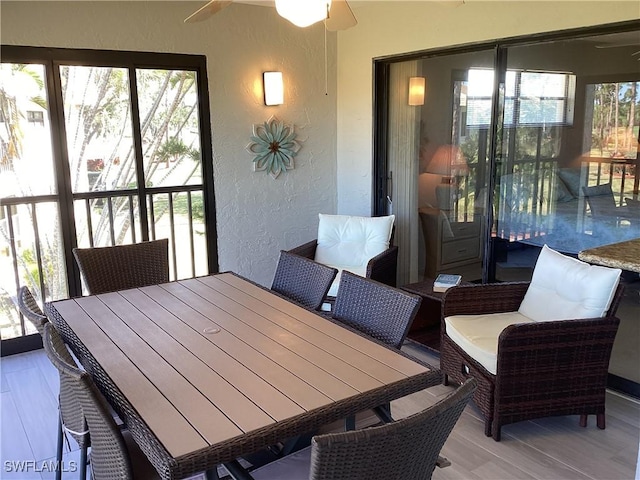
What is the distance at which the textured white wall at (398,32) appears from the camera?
3113 mm

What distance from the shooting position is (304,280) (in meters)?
2.78

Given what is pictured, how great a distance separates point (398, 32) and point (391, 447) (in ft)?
12.0

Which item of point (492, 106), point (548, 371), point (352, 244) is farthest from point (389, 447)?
point (352, 244)

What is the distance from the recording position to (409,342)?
3824 mm

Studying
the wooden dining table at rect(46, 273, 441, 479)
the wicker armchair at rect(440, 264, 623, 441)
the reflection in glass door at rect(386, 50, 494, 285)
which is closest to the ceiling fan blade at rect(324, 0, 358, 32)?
the wooden dining table at rect(46, 273, 441, 479)

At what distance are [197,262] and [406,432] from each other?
3.52 meters

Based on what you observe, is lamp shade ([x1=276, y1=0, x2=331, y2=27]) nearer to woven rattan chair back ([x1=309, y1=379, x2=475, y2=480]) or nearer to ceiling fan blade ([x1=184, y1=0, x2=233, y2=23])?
ceiling fan blade ([x1=184, y1=0, x2=233, y2=23])

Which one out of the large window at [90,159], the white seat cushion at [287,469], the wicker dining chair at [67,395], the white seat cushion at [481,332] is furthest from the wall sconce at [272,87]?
the white seat cushion at [287,469]

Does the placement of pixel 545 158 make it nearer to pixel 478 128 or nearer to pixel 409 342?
pixel 478 128

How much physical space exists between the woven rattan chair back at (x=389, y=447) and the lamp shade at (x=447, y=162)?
283cm


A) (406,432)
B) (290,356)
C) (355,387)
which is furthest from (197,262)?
(406,432)

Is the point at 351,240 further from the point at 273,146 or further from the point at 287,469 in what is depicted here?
the point at 287,469

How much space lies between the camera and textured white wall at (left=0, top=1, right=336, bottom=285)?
147 inches

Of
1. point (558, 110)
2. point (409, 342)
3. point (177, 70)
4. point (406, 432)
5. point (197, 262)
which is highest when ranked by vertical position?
point (177, 70)
